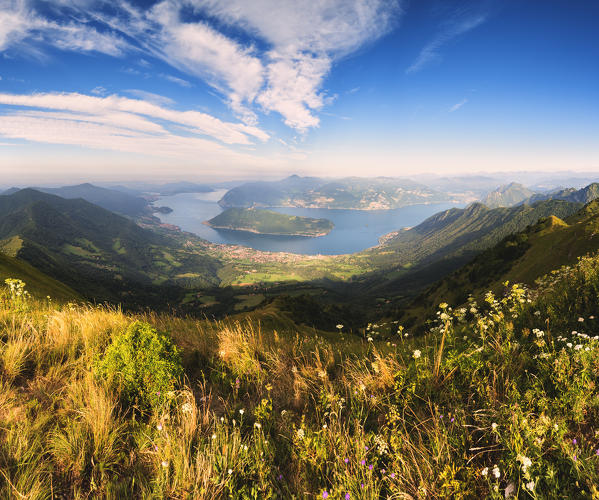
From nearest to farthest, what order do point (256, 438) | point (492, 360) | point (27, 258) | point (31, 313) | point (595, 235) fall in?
point (256, 438) < point (492, 360) < point (31, 313) < point (595, 235) < point (27, 258)

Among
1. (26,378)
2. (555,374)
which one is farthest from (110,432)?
(555,374)

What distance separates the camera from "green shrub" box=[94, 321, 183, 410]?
364cm

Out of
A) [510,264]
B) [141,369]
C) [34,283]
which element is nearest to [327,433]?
[141,369]

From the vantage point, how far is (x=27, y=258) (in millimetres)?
162250

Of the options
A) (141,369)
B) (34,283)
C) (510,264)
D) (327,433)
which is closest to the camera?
(327,433)

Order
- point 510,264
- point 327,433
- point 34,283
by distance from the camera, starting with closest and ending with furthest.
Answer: point 327,433, point 34,283, point 510,264

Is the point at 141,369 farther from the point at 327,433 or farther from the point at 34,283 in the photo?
the point at 34,283

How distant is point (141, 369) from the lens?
379 centimetres

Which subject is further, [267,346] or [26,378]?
[267,346]

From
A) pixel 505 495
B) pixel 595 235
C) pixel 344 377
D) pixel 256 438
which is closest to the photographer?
pixel 505 495

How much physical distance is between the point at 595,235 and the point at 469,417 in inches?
2008

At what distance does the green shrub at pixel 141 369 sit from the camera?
364 cm

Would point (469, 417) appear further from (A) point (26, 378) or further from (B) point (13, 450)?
(A) point (26, 378)

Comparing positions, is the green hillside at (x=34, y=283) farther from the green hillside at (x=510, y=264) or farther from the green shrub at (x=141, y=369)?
the green hillside at (x=510, y=264)
